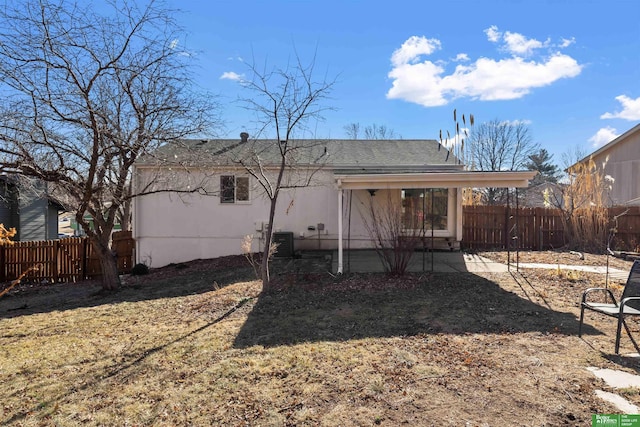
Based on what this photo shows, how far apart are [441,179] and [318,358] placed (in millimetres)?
5298

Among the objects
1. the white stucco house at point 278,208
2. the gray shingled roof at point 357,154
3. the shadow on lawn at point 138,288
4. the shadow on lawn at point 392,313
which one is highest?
the gray shingled roof at point 357,154

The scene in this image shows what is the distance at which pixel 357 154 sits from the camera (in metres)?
12.7

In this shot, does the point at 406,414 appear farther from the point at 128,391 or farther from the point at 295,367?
the point at 128,391

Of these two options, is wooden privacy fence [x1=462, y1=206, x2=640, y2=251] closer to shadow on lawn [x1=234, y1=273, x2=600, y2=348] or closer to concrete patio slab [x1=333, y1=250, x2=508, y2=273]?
concrete patio slab [x1=333, y1=250, x2=508, y2=273]

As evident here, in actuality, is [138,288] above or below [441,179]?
below

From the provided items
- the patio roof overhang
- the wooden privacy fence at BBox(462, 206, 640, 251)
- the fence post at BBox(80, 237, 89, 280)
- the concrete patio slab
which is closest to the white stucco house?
the concrete patio slab

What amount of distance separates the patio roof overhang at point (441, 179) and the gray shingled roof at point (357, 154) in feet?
7.15

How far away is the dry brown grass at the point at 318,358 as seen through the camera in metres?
3.00

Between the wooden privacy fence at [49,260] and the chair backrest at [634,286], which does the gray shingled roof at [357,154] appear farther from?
the chair backrest at [634,286]

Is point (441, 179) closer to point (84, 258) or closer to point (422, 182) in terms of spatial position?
point (422, 182)

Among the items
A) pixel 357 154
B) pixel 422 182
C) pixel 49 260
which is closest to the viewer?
pixel 422 182

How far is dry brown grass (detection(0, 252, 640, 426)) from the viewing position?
9.86 ft

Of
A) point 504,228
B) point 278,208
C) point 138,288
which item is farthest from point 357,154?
point 138,288

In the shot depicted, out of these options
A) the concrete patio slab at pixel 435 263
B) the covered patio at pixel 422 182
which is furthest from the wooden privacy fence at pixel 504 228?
the covered patio at pixel 422 182
